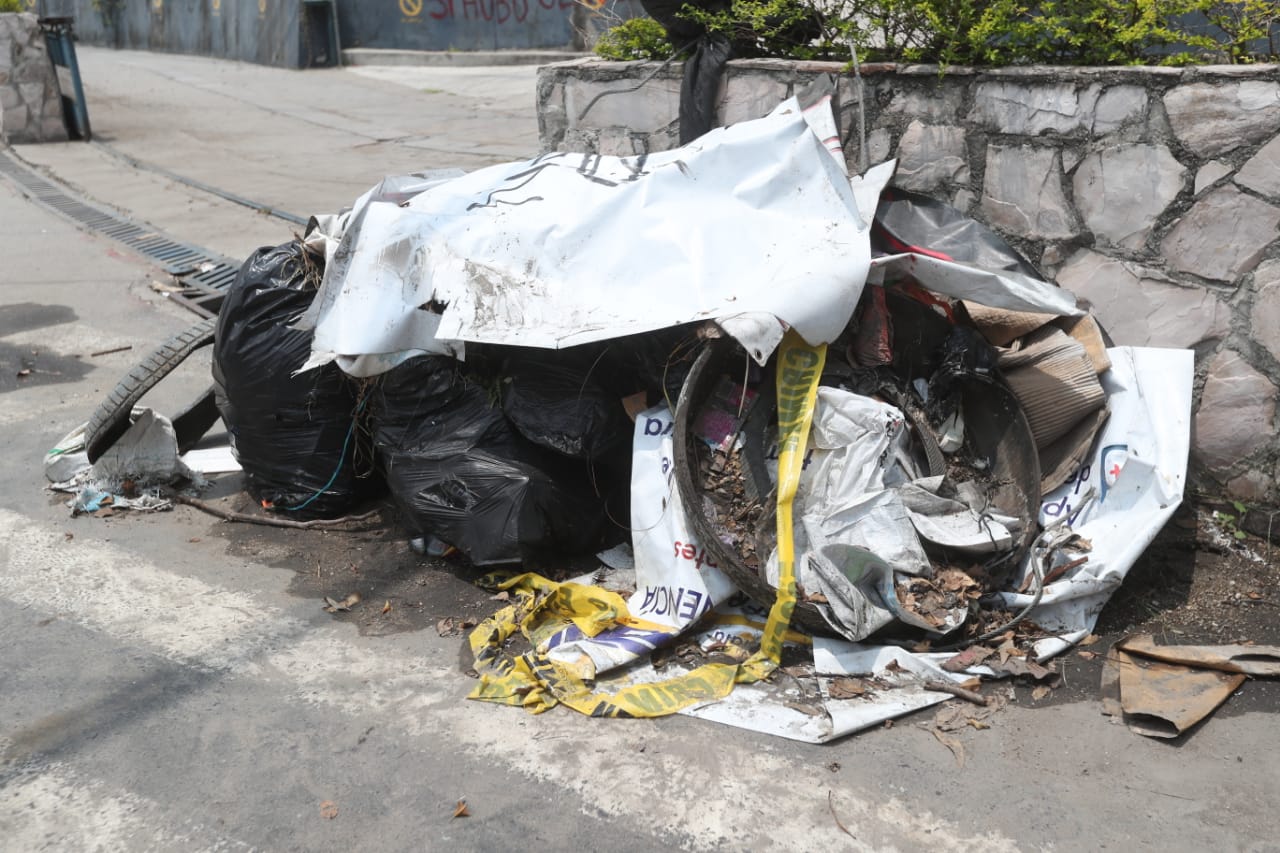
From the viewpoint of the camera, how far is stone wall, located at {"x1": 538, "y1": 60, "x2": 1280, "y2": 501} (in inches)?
129

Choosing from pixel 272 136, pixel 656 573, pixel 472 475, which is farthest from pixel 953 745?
pixel 272 136

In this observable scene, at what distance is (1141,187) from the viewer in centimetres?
345

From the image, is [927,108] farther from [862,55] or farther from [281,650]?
[281,650]

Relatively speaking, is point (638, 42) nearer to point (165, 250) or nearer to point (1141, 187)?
point (1141, 187)

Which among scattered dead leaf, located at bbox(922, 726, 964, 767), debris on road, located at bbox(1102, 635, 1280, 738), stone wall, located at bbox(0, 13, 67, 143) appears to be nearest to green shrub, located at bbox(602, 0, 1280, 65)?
debris on road, located at bbox(1102, 635, 1280, 738)

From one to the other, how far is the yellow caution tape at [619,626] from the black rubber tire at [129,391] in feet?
5.57

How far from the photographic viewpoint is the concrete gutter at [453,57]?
50.2 ft

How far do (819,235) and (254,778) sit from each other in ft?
6.88

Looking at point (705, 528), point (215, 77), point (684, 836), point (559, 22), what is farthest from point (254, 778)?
point (215, 77)

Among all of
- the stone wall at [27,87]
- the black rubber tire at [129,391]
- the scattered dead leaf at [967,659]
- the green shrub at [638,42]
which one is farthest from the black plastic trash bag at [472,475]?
the stone wall at [27,87]

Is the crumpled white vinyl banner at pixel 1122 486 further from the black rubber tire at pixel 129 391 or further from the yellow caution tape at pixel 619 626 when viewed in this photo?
the black rubber tire at pixel 129 391

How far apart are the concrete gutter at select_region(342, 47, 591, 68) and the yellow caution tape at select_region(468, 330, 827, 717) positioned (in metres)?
12.5

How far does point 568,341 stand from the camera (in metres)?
3.12

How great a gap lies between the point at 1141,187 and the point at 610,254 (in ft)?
5.49
